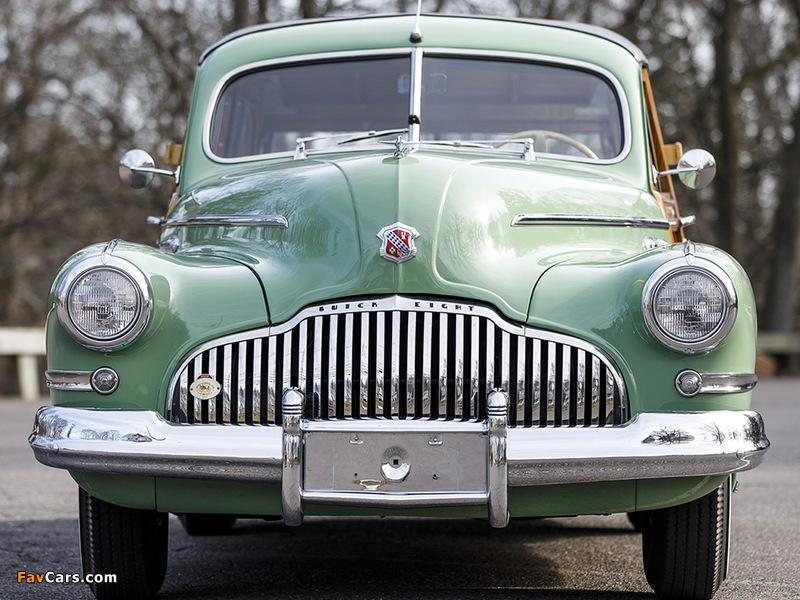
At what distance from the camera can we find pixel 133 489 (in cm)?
329

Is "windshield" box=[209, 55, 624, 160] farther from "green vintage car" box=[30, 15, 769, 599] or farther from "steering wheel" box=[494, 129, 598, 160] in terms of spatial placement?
"green vintage car" box=[30, 15, 769, 599]

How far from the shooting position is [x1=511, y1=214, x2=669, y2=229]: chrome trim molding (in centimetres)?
366

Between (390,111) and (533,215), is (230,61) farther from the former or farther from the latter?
(533,215)

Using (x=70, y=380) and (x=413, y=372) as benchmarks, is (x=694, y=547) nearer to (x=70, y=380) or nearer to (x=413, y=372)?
(x=413, y=372)

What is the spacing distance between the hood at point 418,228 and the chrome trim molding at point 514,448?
38 centimetres

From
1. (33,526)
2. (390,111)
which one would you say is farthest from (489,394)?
(33,526)

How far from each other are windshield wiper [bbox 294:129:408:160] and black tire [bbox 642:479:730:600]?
1.70 meters

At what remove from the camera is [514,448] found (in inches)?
121

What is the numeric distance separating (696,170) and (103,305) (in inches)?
93.2

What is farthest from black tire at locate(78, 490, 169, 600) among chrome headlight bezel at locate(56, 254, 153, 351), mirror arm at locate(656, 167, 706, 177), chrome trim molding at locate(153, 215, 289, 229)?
mirror arm at locate(656, 167, 706, 177)

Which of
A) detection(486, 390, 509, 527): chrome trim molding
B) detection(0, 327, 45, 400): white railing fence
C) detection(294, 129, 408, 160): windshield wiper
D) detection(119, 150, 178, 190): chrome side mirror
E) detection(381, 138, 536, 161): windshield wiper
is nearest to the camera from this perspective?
detection(486, 390, 509, 527): chrome trim molding

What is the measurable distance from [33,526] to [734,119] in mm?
13947

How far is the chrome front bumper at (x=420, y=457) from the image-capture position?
121 inches

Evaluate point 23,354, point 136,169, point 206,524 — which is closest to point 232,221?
point 136,169
